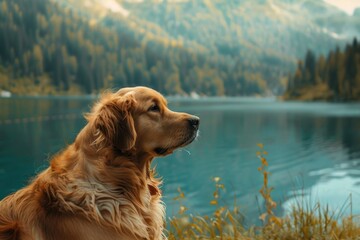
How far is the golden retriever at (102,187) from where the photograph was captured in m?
3.46

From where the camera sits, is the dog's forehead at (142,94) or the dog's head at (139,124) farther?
the dog's forehead at (142,94)

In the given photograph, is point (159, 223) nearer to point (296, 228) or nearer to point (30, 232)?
point (30, 232)

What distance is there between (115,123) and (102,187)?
0.61 meters

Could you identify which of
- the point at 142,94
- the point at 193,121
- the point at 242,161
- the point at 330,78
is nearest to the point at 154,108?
the point at 142,94


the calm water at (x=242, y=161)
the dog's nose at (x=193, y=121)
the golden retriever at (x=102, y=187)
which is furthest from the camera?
the calm water at (x=242, y=161)

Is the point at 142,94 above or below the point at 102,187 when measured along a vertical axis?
above

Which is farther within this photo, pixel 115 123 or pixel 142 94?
pixel 142 94

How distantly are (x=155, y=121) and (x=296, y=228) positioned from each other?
2.93 m

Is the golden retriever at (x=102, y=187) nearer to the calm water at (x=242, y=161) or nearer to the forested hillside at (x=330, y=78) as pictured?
the calm water at (x=242, y=161)

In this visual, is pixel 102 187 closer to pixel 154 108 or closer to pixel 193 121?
pixel 154 108

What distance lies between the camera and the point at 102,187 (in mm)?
3611

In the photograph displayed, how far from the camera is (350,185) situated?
64.6 ft

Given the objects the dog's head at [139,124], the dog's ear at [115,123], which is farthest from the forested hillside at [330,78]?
the dog's ear at [115,123]

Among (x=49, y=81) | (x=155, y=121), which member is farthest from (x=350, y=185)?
(x=49, y=81)
